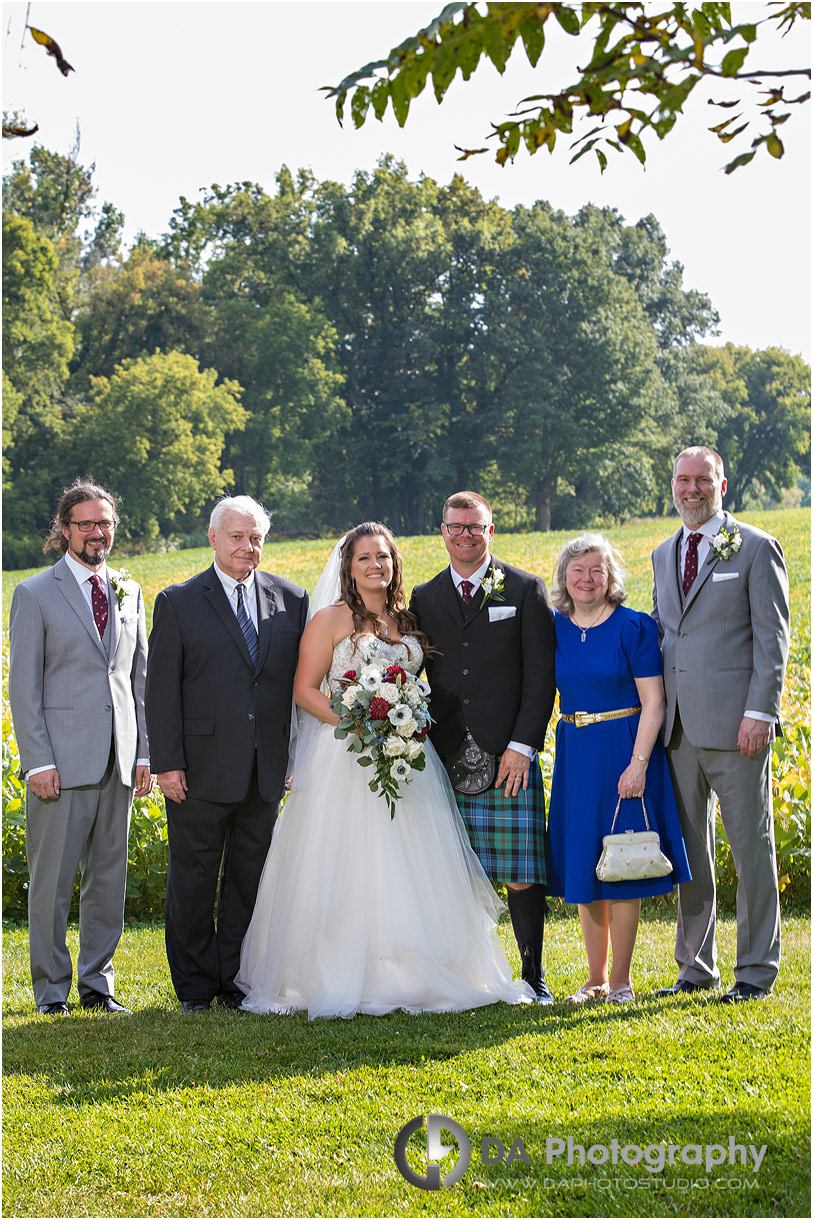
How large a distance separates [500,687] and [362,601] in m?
0.72

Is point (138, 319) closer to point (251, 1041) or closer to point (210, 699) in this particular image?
point (210, 699)

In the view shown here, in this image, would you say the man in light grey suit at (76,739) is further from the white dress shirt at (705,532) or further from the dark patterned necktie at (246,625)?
the white dress shirt at (705,532)

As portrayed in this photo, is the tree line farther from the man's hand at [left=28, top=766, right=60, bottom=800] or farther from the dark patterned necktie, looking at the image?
the man's hand at [left=28, top=766, right=60, bottom=800]

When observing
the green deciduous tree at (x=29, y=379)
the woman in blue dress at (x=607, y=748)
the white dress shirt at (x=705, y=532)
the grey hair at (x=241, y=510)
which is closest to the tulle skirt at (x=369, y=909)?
the woman in blue dress at (x=607, y=748)

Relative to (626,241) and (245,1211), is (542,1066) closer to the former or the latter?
(245,1211)

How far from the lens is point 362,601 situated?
469cm

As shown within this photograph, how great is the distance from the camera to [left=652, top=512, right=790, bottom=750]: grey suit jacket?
14.3 feet

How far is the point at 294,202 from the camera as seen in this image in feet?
86.2

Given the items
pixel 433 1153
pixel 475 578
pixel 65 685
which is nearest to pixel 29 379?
pixel 65 685

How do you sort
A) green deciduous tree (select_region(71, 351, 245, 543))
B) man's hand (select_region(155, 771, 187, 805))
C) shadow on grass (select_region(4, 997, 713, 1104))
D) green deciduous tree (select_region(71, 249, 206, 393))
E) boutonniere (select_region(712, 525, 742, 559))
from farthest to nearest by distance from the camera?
green deciduous tree (select_region(71, 249, 206, 393))
green deciduous tree (select_region(71, 351, 245, 543))
man's hand (select_region(155, 771, 187, 805))
boutonniere (select_region(712, 525, 742, 559))
shadow on grass (select_region(4, 997, 713, 1104))

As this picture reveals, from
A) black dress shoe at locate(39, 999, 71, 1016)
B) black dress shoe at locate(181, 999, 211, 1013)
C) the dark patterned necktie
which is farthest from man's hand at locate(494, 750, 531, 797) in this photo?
black dress shoe at locate(39, 999, 71, 1016)

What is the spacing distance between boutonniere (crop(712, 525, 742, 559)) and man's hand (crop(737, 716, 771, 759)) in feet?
2.28

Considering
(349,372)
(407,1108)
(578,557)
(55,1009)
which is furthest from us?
(349,372)

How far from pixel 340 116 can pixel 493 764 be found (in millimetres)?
2899
